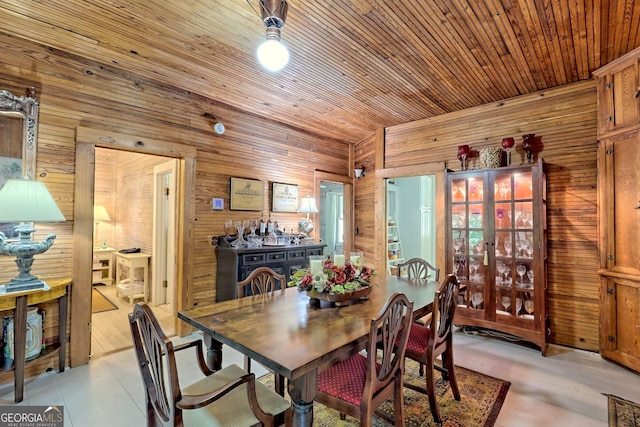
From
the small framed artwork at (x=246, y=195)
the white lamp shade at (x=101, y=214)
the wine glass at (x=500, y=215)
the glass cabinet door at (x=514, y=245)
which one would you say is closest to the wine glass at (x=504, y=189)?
the glass cabinet door at (x=514, y=245)

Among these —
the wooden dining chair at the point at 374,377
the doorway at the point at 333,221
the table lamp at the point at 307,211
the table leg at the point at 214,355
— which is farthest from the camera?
the doorway at the point at 333,221

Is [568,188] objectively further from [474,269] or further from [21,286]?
[21,286]

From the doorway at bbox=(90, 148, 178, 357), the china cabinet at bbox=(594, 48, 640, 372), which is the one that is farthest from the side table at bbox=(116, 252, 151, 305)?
the china cabinet at bbox=(594, 48, 640, 372)

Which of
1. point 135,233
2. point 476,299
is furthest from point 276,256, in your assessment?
point 135,233

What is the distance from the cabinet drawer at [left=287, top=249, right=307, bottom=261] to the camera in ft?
12.9

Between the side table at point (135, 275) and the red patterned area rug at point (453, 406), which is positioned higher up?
the side table at point (135, 275)

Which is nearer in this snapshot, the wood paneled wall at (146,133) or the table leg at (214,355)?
the table leg at (214,355)

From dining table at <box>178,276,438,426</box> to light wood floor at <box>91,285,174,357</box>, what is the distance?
208 centimetres

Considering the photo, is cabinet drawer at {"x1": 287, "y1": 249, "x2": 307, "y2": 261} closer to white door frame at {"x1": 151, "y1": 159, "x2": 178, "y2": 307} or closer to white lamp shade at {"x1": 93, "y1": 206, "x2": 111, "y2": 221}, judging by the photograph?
white door frame at {"x1": 151, "y1": 159, "x2": 178, "y2": 307}

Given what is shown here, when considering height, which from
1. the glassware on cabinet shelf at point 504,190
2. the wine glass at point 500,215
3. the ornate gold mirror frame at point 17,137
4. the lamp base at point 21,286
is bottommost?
the lamp base at point 21,286

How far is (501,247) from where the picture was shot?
3.49 meters

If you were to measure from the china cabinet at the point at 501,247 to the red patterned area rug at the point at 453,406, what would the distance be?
0.86 m

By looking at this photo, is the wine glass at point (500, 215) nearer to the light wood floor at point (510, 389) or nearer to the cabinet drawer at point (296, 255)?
the light wood floor at point (510, 389)

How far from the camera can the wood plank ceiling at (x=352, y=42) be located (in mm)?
2205
